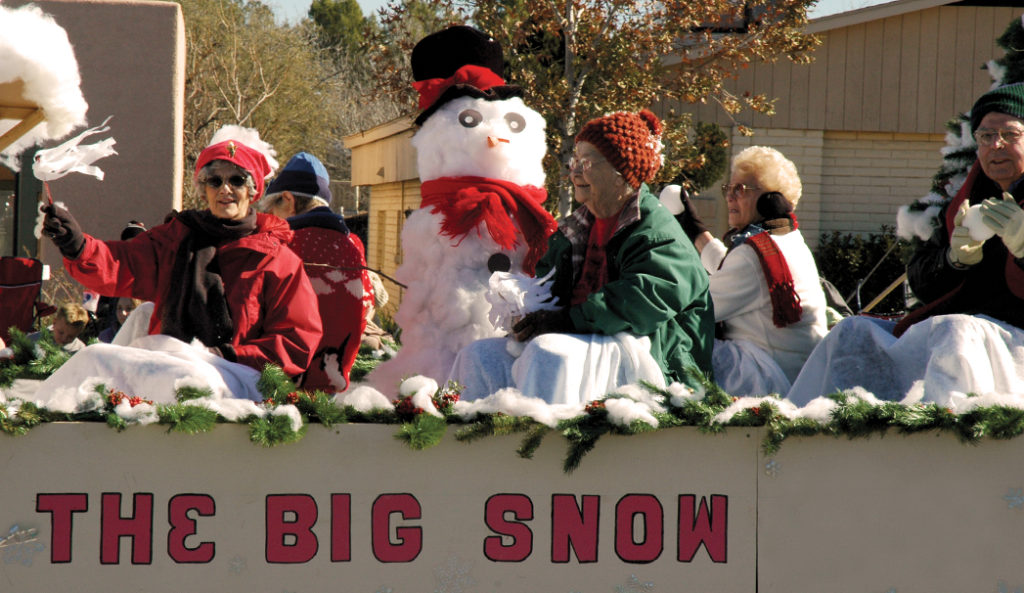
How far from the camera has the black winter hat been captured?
11.2 feet

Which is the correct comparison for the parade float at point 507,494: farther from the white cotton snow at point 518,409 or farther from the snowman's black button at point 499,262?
the snowman's black button at point 499,262

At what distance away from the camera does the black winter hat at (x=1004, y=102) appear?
3.41 meters

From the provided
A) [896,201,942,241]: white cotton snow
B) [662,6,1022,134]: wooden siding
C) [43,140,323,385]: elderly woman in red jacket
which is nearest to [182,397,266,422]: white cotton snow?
[43,140,323,385]: elderly woman in red jacket

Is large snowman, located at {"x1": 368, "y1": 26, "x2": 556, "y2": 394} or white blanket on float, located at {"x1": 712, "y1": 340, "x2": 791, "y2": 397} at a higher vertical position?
large snowman, located at {"x1": 368, "y1": 26, "x2": 556, "y2": 394}

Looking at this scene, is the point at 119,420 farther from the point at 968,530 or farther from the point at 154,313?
the point at 968,530

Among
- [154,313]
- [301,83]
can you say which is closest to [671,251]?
[154,313]

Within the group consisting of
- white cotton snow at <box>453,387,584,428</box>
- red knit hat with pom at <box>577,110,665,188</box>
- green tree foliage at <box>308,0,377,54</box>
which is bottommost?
white cotton snow at <box>453,387,584,428</box>

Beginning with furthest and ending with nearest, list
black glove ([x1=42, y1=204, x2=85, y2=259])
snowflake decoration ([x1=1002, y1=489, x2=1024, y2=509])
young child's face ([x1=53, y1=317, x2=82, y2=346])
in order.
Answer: young child's face ([x1=53, y1=317, x2=82, y2=346]) → black glove ([x1=42, y1=204, x2=85, y2=259]) → snowflake decoration ([x1=1002, y1=489, x2=1024, y2=509])

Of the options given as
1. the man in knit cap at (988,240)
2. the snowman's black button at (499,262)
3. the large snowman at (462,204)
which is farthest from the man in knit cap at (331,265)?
the man in knit cap at (988,240)

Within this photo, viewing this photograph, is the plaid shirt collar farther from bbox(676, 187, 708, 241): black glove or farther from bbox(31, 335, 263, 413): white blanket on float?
bbox(31, 335, 263, 413): white blanket on float

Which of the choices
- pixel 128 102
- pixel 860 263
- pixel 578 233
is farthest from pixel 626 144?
pixel 860 263

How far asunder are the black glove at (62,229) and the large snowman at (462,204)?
1.73 metres

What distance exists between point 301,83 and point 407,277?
21.3 metres

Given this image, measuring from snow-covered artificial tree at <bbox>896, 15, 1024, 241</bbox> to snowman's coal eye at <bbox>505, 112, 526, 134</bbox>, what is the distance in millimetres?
1699
